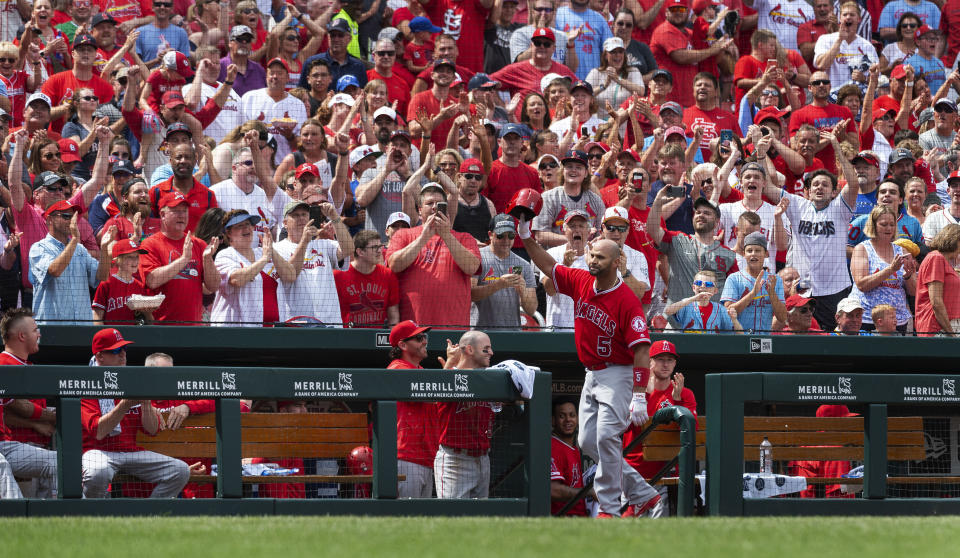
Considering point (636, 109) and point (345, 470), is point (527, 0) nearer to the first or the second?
point (636, 109)

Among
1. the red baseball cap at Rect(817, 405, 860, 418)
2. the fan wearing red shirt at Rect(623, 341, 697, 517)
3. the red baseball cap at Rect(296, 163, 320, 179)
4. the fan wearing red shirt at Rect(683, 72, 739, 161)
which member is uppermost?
the fan wearing red shirt at Rect(683, 72, 739, 161)

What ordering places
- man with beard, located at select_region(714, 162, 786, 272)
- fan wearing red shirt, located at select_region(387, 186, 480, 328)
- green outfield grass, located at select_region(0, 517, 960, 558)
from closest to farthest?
green outfield grass, located at select_region(0, 517, 960, 558)
fan wearing red shirt, located at select_region(387, 186, 480, 328)
man with beard, located at select_region(714, 162, 786, 272)

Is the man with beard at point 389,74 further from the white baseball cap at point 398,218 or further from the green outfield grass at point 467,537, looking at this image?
the green outfield grass at point 467,537

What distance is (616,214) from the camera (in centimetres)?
1070

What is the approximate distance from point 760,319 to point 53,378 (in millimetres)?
5583

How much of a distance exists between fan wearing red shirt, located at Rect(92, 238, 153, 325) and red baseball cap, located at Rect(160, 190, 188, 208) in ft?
1.43

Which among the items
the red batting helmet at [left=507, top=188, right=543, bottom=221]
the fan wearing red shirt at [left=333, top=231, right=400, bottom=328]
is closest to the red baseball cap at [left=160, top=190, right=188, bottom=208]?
the fan wearing red shirt at [left=333, top=231, right=400, bottom=328]

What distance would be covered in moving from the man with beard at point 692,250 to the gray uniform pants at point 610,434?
2559mm

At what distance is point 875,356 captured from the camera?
35.0ft

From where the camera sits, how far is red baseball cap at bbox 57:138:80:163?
11.4m

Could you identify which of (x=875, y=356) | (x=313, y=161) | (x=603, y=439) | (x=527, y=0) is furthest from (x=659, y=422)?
(x=527, y=0)

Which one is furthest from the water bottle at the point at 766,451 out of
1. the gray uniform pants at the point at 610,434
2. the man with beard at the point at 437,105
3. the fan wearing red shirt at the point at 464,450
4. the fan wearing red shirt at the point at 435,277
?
the man with beard at the point at 437,105

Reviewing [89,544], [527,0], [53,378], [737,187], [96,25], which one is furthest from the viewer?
[527,0]

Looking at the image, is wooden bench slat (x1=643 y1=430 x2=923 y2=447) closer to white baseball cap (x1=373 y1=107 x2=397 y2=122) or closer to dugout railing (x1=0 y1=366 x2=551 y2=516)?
dugout railing (x1=0 y1=366 x2=551 y2=516)
